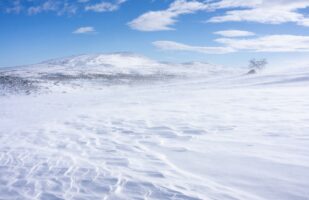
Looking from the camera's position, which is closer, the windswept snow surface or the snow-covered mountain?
the windswept snow surface

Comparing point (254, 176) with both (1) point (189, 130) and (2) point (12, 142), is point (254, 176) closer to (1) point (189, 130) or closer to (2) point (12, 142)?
(1) point (189, 130)

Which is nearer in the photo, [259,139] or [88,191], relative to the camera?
[88,191]

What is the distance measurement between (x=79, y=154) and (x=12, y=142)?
2990mm

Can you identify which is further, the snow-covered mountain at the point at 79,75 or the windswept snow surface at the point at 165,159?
the snow-covered mountain at the point at 79,75

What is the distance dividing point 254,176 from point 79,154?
12.9 ft

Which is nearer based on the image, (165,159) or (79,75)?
(165,159)

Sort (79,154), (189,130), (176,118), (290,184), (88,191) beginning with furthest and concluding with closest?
(176,118)
(189,130)
(79,154)
(88,191)
(290,184)

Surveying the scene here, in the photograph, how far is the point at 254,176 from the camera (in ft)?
16.9

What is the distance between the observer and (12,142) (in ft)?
30.0

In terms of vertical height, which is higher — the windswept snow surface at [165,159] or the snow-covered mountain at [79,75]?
the snow-covered mountain at [79,75]

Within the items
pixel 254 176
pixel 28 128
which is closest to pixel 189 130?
pixel 254 176

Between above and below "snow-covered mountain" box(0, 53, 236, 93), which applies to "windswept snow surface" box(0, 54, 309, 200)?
below

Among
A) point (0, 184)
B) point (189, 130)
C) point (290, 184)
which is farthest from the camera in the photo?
point (189, 130)

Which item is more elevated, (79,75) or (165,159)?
(79,75)
